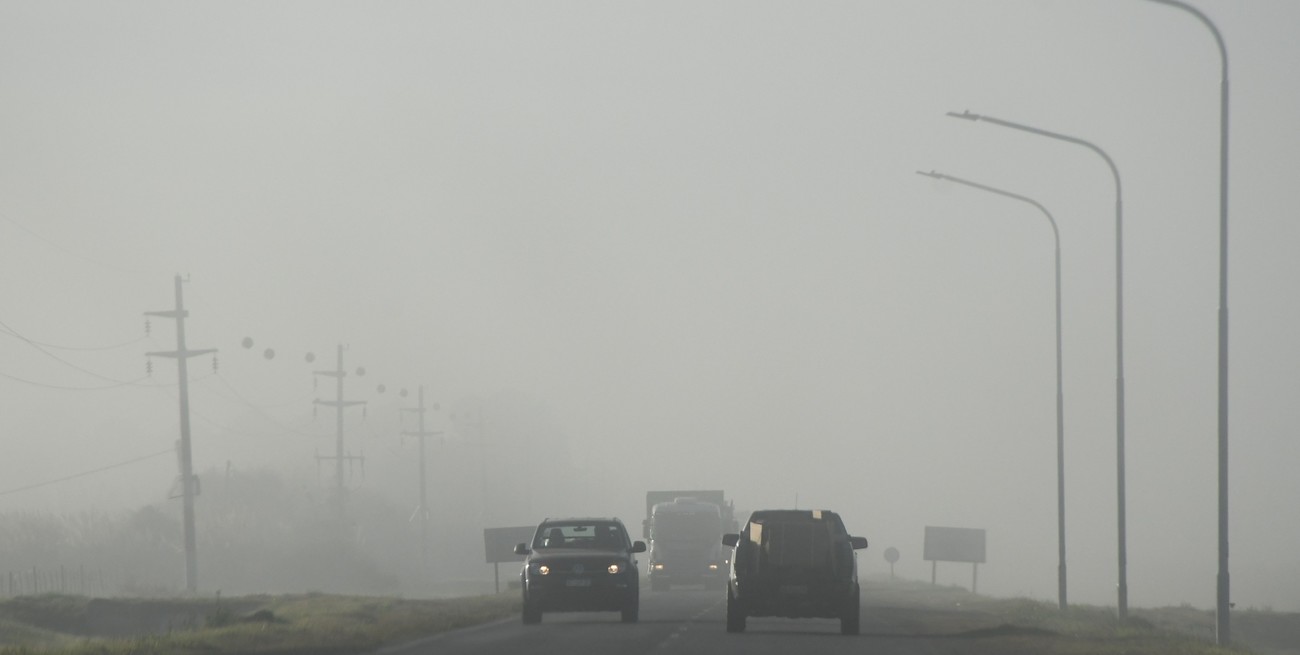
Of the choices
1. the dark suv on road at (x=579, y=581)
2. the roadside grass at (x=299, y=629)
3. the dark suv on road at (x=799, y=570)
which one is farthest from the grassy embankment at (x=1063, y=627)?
the roadside grass at (x=299, y=629)

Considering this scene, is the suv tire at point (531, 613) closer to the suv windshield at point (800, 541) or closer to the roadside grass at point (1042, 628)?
the suv windshield at point (800, 541)

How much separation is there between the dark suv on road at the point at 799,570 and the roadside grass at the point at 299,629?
19.6ft

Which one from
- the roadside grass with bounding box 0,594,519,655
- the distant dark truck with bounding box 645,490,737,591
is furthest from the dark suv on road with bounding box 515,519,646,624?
the distant dark truck with bounding box 645,490,737,591

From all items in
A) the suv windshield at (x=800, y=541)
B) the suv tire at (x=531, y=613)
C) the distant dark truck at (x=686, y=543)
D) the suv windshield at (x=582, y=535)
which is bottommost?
the distant dark truck at (x=686, y=543)

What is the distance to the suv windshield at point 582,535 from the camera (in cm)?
3759

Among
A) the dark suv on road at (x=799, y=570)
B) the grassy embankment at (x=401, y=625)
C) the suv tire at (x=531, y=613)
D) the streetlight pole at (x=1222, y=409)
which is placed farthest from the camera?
the suv tire at (x=531, y=613)

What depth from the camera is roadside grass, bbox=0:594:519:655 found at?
2705cm

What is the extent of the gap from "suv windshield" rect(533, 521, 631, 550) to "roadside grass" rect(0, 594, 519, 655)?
2.37 meters

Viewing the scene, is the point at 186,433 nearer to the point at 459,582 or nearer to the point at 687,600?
the point at 687,600

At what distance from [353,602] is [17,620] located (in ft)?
30.3

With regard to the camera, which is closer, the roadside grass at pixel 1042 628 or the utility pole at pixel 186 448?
the roadside grass at pixel 1042 628

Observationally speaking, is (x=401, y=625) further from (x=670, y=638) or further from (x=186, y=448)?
(x=186, y=448)

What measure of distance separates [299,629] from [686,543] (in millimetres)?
34664

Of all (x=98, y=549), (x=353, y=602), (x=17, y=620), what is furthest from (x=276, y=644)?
(x=98, y=549)
